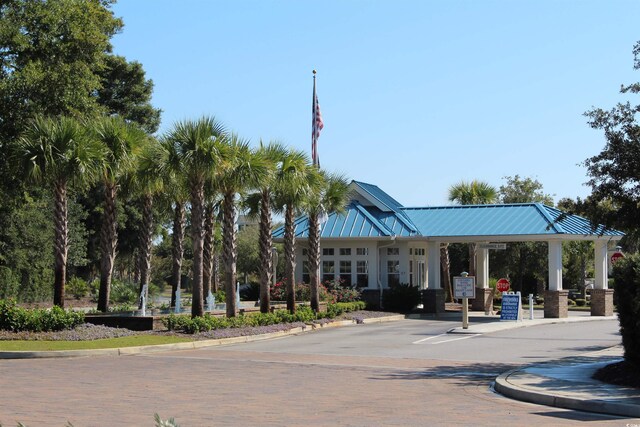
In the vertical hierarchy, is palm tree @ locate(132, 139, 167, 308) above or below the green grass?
above

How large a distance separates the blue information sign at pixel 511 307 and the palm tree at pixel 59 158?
17.5 m

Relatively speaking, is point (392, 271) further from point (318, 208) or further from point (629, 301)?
point (629, 301)

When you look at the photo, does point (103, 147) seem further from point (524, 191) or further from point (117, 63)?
point (524, 191)

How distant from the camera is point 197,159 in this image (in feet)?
86.9

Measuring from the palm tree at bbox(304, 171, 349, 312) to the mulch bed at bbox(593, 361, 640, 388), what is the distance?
752 inches

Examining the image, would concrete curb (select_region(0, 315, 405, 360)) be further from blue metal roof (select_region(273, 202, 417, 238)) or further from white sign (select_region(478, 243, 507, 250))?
white sign (select_region(478, 243, 507, 250))

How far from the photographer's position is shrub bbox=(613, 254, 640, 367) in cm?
1411

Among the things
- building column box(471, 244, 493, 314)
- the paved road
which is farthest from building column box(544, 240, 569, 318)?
the paved road

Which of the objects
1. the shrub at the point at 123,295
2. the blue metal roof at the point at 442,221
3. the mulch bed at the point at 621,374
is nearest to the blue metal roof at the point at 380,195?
the blue metal roof at the point at 442,221

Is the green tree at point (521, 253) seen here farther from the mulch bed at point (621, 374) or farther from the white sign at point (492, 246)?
the mulch bed at point (621, 374)

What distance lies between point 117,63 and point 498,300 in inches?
1146

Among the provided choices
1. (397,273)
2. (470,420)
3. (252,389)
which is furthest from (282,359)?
(397,273)

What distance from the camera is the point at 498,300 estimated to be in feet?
167

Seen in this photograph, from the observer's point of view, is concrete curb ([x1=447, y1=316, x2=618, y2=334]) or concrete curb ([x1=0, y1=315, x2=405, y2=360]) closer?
concrete curb ([x1=0, y1=315, x2=405, y2=360])
